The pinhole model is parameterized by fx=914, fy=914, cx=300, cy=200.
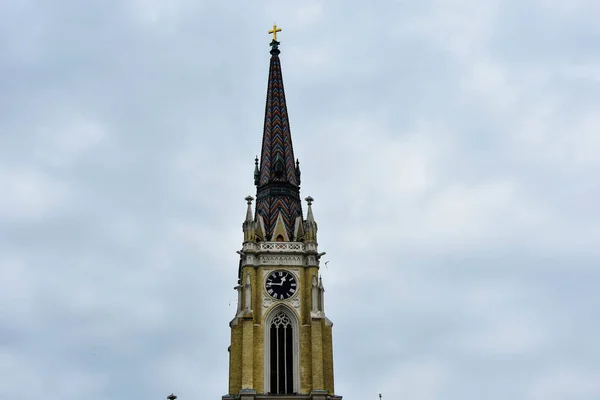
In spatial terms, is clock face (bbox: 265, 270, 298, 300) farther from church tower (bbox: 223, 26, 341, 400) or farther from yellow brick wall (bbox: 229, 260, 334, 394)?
yellow brick wall (bbox: 229, 260, 334, 394)

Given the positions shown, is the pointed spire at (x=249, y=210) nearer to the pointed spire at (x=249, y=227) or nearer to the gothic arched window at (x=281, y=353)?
the pointed spire at (x=249, y=227)

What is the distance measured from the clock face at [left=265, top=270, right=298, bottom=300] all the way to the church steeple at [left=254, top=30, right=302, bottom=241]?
333 cm

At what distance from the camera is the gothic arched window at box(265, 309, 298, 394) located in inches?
2586

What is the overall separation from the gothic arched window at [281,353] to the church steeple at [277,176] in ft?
23.0

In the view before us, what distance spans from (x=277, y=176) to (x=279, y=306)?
40.6 feet

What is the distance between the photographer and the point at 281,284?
69250 mm

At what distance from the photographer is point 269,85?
8269 centimetres

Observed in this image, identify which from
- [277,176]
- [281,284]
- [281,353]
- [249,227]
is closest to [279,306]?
[281,284]

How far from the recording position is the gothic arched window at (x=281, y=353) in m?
65.7

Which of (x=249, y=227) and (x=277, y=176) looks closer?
(x=249, y=227)

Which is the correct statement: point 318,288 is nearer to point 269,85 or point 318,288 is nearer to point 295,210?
point 295,210

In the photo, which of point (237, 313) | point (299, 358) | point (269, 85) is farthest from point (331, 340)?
point (269, 85)

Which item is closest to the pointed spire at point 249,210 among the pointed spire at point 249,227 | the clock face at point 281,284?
the pointed spire at point 249,227

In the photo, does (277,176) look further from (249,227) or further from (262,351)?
(262,351)
